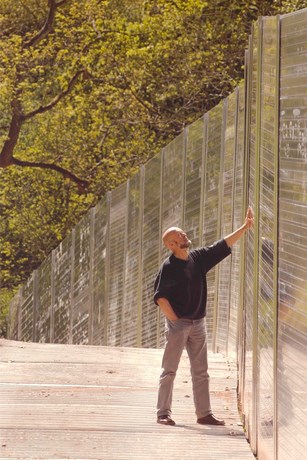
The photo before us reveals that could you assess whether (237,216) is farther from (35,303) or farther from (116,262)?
(35,303)

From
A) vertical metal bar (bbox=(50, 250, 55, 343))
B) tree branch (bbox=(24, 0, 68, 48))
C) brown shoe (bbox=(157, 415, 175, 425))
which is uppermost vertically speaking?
tree branch (bbox=(24, 0, 68, 48))

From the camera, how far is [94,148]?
120ft

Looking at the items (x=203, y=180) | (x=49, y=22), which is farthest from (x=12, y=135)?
(x=203, y=180)

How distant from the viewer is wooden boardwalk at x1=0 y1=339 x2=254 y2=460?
29.2 ft

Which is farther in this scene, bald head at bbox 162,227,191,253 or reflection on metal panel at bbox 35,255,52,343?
reflection on metal panel at bbox 35,255,52,343

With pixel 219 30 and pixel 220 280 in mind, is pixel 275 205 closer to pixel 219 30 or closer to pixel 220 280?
pixel 220 280

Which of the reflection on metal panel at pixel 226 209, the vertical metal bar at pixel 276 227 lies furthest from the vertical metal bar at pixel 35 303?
the vertical metal bar at pixel 276 227

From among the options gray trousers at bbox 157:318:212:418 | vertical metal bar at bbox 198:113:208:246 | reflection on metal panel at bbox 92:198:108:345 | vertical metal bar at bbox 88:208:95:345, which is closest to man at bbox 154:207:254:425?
gray trousers at bbox 157:318:212:418

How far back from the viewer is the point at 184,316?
9820 mm

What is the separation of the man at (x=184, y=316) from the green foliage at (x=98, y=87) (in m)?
15.4

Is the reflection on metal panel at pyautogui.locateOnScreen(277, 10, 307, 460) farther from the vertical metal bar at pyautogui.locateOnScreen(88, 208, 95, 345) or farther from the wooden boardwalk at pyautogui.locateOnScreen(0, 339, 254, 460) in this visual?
the vertical metal bar at pyautogui.locateOnScreen(88, 208, 95, 345)

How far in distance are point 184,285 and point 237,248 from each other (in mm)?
3502

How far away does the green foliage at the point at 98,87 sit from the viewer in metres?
28.6

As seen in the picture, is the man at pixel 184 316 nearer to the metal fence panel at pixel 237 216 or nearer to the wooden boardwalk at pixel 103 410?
the wooden boardwalk at pixel 103 410
